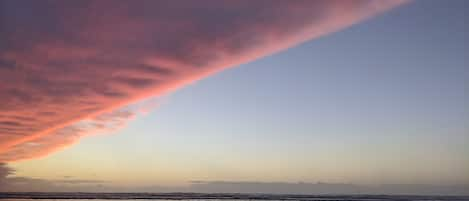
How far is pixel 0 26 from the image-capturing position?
8250 mm

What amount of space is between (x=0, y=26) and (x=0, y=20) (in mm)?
196

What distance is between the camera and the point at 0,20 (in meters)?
8.09

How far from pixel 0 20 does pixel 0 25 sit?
0.17m

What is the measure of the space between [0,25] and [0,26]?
30 millimetres

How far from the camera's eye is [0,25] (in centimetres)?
823
